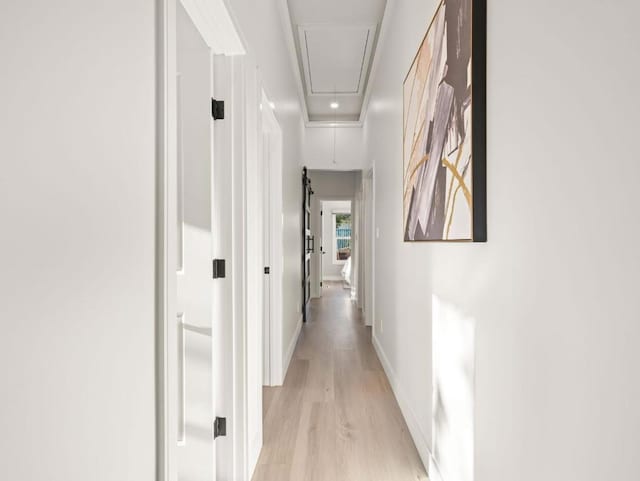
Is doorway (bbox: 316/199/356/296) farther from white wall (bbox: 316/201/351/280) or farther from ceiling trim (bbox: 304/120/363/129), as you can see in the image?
ceiling trim (bbox: 304/120/363/129)

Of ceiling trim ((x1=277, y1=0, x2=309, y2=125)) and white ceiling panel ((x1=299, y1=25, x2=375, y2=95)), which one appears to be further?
white ceiling panel ((x1=299, y1=25, x2=375, y2=95))

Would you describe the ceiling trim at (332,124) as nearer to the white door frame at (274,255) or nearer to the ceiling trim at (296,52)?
the ceiling trim at (296,52)

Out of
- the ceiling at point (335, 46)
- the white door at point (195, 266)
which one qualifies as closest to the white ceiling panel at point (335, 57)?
the ceiling at point (335, 46)

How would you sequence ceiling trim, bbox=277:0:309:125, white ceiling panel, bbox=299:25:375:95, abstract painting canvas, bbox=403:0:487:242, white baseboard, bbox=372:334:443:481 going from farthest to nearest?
1. white ceiling panel, bbox=299:25:375:95
2. ceiling trim, bbox=277:0:309:125
3. white baseboard, bbox=372:334:443:481
4. abstract painting canvas, bbox=403:0:487:242

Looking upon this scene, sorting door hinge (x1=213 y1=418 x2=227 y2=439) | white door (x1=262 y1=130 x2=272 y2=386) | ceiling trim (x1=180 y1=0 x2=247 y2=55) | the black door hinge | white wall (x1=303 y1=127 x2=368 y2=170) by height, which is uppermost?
white wall (x1=303 y1=127 x2=368 y2=170)

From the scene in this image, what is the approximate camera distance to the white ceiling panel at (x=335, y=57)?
384cm

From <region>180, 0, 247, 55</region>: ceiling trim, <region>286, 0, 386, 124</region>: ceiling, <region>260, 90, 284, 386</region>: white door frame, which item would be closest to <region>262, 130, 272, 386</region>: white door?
<region>260, 90, 284, 386</region>: white door frame

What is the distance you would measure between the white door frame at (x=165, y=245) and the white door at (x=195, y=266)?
0.77 metres

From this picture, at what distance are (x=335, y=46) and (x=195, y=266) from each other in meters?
3.19

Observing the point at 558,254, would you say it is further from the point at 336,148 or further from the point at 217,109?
the point at 336,148

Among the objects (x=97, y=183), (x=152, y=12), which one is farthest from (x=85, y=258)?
(x=152, y=12)

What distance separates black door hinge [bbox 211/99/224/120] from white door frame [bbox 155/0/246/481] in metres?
0.81

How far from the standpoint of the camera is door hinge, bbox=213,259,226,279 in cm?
182

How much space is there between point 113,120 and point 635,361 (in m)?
1.02
